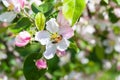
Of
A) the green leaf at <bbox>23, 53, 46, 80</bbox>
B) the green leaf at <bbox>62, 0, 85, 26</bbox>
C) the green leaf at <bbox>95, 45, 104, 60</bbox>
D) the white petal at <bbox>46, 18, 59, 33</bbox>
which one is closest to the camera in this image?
the green leaf at <bbox>62, 0, 85, 26</bbox>

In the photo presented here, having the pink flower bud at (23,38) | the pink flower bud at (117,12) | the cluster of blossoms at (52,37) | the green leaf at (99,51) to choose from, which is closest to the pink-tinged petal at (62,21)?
the cluster of blossoms at (52,37)

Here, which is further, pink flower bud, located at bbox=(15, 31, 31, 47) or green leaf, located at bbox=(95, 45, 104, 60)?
green leaf, located at bbox=(95, 45, 104, 60)

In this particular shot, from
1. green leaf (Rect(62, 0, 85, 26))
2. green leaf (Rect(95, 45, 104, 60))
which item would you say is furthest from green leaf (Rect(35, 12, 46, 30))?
green leaf (Rect(95, 45, 104, 60))

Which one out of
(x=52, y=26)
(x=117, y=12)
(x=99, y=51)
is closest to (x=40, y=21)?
(x=52, y=26)

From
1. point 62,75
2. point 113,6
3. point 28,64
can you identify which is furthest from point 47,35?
point 62,75

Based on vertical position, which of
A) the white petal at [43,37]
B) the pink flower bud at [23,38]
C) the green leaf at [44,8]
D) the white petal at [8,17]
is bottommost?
the white petal at [43,37]

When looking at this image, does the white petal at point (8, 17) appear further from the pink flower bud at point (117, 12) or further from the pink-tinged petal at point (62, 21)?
the pink flower bud at point (117, 12)

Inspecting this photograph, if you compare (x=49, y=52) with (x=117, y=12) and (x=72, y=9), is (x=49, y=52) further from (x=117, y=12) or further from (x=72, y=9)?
(x=117, y=12)

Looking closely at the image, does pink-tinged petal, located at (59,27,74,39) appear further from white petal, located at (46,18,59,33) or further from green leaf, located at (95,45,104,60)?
green leaf, located at (95,45,104,60)
